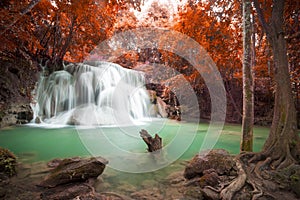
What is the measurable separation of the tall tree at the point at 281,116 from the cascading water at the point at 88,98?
8.13 metres

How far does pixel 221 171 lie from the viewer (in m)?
3.48

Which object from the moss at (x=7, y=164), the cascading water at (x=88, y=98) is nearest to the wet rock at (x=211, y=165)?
the moss at (x=7, y=164)

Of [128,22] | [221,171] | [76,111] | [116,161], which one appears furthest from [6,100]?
[128,22]

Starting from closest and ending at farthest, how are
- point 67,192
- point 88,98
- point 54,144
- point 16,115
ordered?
point 67,192 → point 54,144 → point 16,115 → point 88,98

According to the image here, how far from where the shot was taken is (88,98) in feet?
39.7

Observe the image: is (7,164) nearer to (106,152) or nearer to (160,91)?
(106,152)

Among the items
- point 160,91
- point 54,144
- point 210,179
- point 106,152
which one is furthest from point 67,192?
point 160,91

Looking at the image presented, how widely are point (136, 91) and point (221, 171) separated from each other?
478 inches

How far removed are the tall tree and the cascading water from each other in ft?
26.7

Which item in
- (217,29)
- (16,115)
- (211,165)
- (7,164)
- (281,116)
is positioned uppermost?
(217,29)

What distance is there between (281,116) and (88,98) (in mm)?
10541

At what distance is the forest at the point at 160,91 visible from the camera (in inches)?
130

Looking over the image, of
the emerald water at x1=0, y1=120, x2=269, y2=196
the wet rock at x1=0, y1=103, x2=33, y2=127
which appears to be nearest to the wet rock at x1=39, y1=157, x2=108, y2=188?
the emerald water at x1=0, y1=120, x2=269, y2=196

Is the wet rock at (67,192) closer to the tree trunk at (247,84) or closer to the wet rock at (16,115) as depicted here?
the tree trunk at (247,84)
